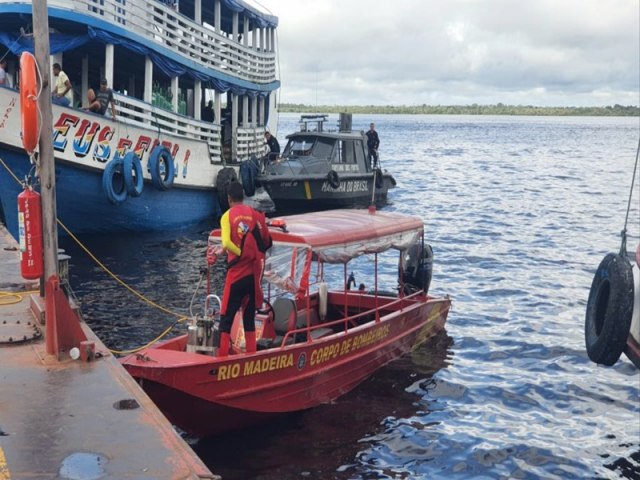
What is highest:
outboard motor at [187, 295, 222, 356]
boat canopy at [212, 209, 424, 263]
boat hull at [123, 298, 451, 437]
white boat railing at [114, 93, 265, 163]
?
white boat railing at [114, 93, 265, 163]

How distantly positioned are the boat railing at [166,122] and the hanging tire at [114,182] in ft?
3.40

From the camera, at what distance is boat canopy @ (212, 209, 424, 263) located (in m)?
8.22

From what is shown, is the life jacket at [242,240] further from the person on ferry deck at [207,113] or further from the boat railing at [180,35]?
the person on ferry deck at [207,113]

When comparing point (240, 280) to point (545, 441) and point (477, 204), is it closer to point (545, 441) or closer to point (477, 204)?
point (545, 441)

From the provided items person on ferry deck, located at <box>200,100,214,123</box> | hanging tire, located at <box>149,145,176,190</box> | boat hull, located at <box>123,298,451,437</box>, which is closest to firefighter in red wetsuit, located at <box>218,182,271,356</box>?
boat hull, located at <box>123,298,451,437</box>

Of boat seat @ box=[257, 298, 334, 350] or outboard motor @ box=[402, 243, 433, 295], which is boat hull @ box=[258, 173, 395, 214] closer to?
outboard motor @ box=[402, 243, 433, 295]

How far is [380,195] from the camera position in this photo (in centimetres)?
2719

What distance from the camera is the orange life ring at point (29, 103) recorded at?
567 cm

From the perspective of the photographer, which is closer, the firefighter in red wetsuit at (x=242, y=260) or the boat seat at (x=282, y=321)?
the firefighter in red wetsuit at (x=242, y=260)

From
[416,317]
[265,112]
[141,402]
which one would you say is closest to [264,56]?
[265,112]

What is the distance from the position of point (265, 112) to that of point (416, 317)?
58.2ft

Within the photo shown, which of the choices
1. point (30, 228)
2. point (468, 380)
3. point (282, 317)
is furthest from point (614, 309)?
point (30, 228)

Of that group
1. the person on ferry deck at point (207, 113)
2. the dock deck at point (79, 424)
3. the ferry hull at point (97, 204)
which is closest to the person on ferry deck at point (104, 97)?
the ferry hull at point (97, 204)

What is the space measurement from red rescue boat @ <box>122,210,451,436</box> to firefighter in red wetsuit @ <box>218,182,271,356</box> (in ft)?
0.98
